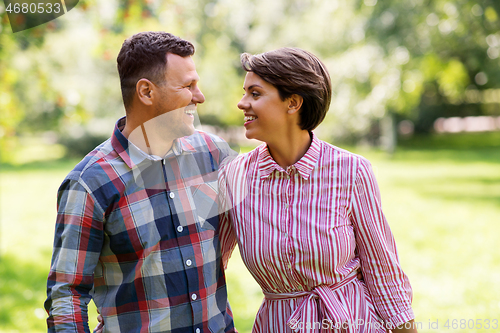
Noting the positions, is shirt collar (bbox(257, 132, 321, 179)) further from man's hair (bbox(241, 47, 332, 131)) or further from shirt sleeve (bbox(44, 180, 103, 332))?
shirt sleeve (bbox(44, 180, 103, 332))

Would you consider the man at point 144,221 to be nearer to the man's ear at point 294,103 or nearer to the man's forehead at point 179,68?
the man's forehead at point 179,68

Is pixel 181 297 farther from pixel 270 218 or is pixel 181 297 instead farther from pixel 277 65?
pixel 277 65

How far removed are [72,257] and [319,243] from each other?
36.6 inches

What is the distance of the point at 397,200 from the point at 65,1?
8973mm

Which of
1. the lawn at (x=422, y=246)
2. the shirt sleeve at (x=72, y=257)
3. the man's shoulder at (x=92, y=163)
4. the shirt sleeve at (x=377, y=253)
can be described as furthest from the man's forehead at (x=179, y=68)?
the lawn at (x=422, y=246)

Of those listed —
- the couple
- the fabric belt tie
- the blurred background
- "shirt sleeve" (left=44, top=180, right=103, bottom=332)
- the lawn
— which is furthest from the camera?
the blurred background

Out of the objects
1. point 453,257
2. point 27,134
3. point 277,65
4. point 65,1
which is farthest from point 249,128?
point 27,134

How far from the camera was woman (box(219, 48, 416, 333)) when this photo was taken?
1.87 m

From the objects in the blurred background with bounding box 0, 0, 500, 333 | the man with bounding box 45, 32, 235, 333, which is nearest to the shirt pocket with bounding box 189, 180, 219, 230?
the man with bounding box 45, 32, 235, 333

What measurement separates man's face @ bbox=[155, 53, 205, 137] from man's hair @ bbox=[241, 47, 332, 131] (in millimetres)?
242

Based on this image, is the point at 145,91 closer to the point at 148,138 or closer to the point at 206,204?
the point at 148,138

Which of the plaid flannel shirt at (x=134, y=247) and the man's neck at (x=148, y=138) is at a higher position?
the man's neck at (x=148, y=138)

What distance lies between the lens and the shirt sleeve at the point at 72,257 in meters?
1.66

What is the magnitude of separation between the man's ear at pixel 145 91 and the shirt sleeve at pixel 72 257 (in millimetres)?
414
